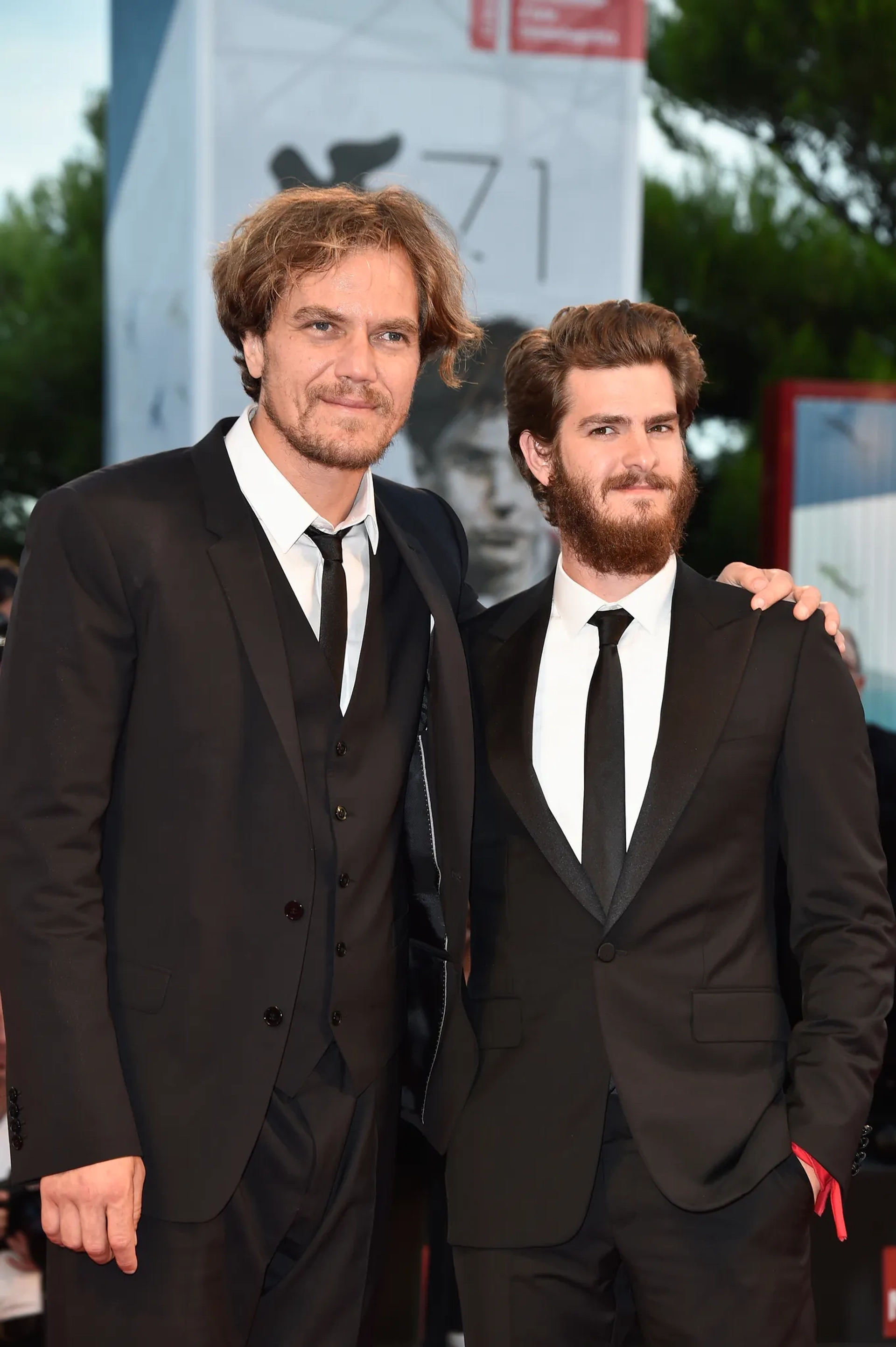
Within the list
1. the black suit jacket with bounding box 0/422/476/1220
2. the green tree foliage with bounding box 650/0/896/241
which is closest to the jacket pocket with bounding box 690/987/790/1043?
the black suit jacket with bounding box 0/422/476/1220

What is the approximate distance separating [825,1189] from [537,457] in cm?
121

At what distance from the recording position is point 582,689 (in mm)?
2102

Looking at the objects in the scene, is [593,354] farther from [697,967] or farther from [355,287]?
[697,967]

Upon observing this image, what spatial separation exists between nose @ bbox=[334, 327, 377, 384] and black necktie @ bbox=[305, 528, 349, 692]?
22cm

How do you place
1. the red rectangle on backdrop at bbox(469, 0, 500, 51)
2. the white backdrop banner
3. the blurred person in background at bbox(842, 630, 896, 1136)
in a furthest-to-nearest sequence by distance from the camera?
the red rectangle on backdrop at bbox(469, 0, 500, 51), the white backdrop banner, the blurred person in background at bbox(842, 630, 896, 1136)

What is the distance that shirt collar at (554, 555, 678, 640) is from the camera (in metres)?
2.11

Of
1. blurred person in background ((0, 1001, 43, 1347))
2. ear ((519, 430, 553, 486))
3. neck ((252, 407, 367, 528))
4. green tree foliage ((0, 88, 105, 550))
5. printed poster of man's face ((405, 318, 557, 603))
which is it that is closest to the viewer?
neck ((252, 407, 367, 528))

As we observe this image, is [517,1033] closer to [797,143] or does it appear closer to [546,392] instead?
[546,392]

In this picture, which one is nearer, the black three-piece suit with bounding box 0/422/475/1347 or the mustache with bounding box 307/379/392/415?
the black three-piece suit with bounding box 0/422/475/1347

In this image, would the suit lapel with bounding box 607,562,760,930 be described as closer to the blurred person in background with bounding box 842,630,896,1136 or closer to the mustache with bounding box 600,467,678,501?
the mustache with bounding box 600,467,678,501

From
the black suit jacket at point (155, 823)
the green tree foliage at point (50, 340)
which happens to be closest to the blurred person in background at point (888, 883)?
the black suit jacket at point (155, 823)

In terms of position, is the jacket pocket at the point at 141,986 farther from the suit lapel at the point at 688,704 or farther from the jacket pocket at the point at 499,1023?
the suit lapel at the point at 688,704

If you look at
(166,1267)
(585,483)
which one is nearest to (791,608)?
(585,483)

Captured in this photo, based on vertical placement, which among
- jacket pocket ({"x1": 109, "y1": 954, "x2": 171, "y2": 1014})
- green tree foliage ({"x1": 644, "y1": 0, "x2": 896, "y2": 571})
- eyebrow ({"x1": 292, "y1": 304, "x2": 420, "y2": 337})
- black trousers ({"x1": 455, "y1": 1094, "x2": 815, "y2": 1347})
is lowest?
black trousers ({"x1": 455, "y1": 1094, "x2": 815, "y2": 1347})
